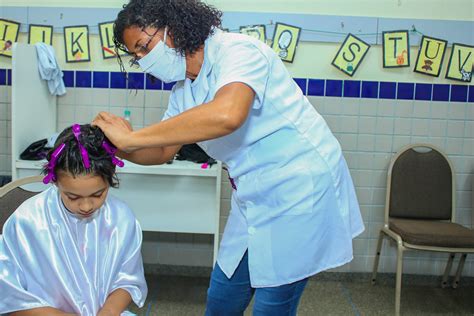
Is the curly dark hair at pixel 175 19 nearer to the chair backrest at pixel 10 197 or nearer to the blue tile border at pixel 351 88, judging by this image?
the chair backrest at pixel 10 197

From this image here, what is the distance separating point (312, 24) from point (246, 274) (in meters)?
1.89

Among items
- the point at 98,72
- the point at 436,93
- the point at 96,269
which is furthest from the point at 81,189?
the point at 436,93

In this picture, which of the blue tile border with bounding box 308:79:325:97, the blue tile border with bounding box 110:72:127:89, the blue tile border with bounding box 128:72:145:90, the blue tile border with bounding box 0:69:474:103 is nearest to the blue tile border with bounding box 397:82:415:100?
the blue tile border with bounding box 0:69:474:103

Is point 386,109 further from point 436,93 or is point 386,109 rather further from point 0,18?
point 0,18

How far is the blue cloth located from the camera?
130 cm

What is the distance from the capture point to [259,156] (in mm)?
1321

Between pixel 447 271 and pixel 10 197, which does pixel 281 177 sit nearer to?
pixel 10 197

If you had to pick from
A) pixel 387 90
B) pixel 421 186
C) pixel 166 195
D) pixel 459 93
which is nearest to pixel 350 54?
pixel 387 90

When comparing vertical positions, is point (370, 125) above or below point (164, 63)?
below

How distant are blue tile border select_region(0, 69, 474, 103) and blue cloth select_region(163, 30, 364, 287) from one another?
1.60 meters

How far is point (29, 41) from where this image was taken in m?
2.90

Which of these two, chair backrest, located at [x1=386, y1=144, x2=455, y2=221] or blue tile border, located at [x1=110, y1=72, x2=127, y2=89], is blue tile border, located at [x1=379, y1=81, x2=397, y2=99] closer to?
chair backrest, located at [x1=386, y1=144, x2=455, y2=221]

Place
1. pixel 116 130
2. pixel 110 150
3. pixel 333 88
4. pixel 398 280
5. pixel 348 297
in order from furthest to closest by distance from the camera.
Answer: pixel 333 88, pixel 348 297, pixel 398 280, pixel 110 150, pixel 116 130

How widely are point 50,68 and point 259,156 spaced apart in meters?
1.85
